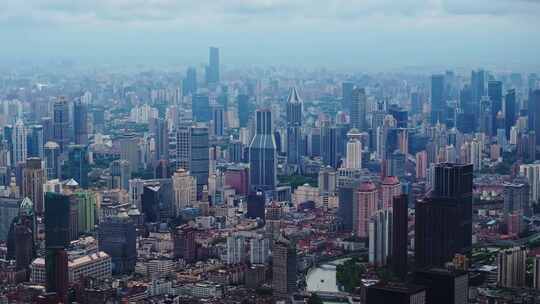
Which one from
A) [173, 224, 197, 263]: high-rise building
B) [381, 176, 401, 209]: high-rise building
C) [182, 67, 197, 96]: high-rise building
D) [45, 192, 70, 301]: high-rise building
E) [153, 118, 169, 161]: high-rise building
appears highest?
[182, 67, 197, 96]: high-rise building

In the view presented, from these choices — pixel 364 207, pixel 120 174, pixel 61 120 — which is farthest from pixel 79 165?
pixel 364 207

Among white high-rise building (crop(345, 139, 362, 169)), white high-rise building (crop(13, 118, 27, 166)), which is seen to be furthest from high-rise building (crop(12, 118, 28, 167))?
white high-rise building (crop(345, 139, 362, 169))

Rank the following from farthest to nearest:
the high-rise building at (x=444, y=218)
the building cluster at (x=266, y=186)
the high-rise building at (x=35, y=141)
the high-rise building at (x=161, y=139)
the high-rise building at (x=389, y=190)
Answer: the high-rise building at (x=161, y=139), the high-rise building at (x=35, y=141), the high-rise building at (x=389, y=190), the high-rise building at (x=444, y=218), the building cluster at (x=266, y=186)

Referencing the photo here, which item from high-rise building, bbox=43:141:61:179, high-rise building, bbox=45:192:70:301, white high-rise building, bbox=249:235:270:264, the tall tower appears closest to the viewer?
high-rise building, bbox=45:192:70:301

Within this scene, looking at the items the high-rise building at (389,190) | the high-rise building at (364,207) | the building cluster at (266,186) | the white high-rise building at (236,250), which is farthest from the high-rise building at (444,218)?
the white high-rise building at (236,250)

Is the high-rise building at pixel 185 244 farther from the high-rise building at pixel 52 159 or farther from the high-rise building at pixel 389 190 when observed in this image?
the high-rise building at pixel 52 159

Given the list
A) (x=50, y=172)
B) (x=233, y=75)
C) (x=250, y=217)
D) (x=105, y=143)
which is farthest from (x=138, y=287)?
(x=233, y=75)

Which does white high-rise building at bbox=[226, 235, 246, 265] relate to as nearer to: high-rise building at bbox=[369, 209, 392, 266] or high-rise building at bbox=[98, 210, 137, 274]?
high-rise building at bbox=[98, 210, 137, 274]
